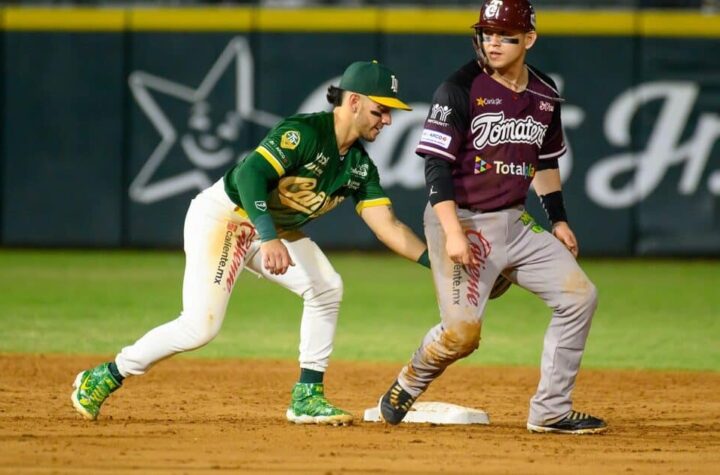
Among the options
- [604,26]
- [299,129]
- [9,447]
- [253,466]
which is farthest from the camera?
[604,26]

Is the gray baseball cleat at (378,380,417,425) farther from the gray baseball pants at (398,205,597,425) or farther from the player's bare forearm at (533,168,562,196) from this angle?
the player's bare forearm at (533,168,562,196)

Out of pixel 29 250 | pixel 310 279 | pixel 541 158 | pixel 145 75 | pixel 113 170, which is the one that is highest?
pixel 541 158

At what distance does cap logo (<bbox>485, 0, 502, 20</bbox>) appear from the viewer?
579 cm

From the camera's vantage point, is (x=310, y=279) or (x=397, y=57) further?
(x=397, y=57)

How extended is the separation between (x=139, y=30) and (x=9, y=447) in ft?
37.2

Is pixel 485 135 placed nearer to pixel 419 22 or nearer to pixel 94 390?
pixel 94 390

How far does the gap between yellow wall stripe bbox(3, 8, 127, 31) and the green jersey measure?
413 inches

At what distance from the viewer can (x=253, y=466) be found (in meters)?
5.08

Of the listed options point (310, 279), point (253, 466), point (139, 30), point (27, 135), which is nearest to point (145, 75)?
point (139, 30)

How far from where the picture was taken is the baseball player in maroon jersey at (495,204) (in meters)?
5.80

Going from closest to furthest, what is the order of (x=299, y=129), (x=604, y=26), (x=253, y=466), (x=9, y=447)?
(x=253, y=466) → (x=9, y=447) → (x=299, y=129) → (x=604, y=26)

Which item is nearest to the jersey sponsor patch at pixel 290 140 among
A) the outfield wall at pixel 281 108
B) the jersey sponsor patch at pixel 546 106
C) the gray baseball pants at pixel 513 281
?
the gray baseball pants at pixel 513 281

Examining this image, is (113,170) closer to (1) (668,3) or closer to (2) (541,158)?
(1) (668,3)

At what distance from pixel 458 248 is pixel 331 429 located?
1.10 m
